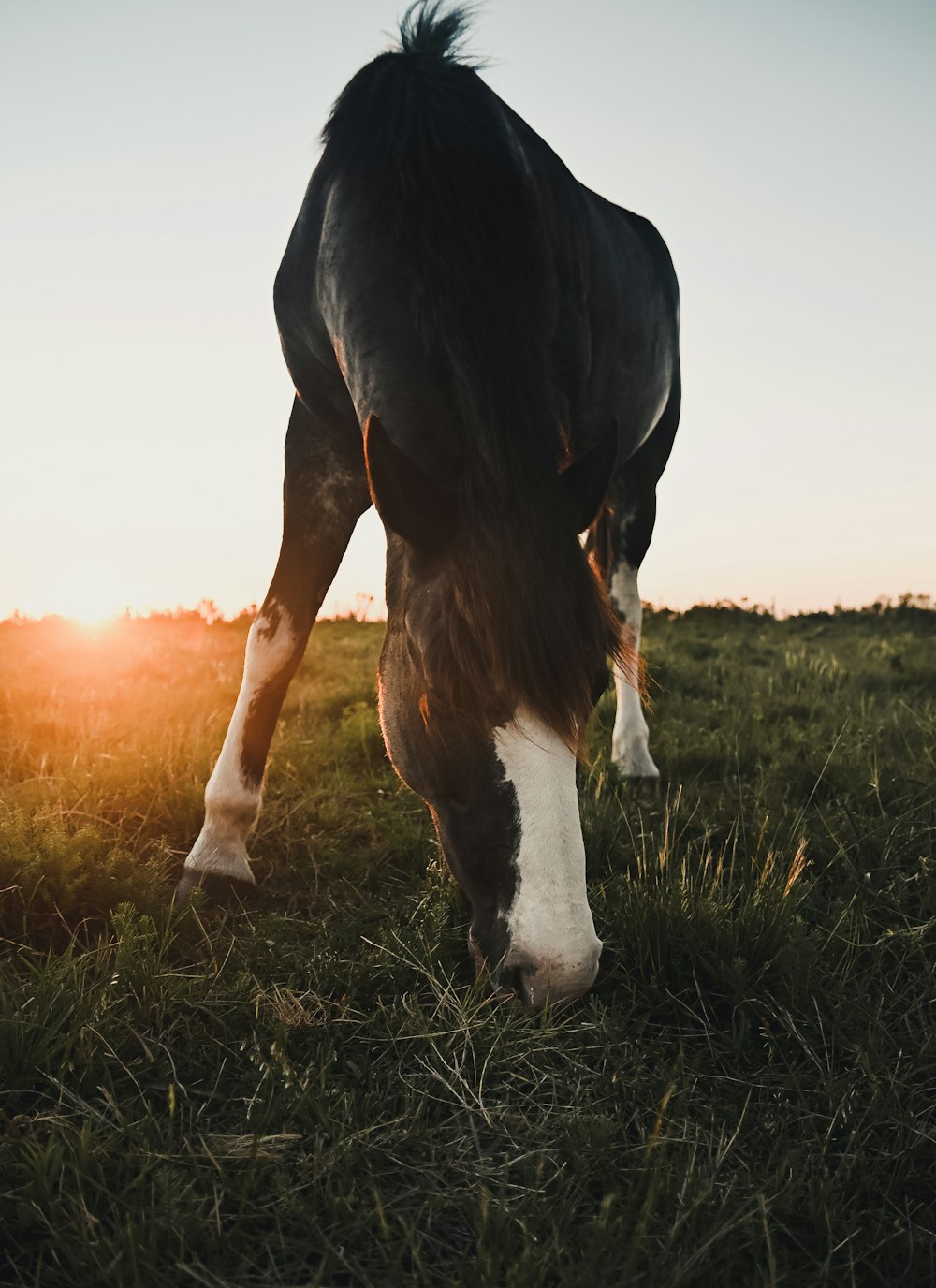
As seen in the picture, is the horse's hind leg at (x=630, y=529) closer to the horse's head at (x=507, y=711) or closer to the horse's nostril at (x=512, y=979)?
the horse's head at (x=507, y=711)

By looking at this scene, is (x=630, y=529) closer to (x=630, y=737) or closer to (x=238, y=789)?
(x=630, y=737)

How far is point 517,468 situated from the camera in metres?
1.96

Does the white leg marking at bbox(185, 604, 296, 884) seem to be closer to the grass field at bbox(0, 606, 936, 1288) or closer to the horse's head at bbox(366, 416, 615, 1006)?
the grass field at bbox(0, 606, 936, 1288)

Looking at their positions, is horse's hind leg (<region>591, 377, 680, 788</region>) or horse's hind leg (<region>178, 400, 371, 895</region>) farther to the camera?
horse's hind leg (<region>591, 377, 680, 788</region>)

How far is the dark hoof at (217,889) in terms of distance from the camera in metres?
2.68

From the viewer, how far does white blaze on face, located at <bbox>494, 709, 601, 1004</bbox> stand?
1.71 meters

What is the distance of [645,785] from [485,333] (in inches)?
96.5

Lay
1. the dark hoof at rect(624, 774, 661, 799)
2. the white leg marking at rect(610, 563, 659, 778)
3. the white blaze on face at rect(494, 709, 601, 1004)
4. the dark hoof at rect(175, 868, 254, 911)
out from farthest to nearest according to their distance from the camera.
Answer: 1. the white leg marking at rect(610, 563, 659, 778)
2. the dark hoof at rect(624, 774, 661, 799)
3. the dark hoof at rect(175, 868, 254, 911)
4. the white blaze on face at rect(494, 709, 601, 1004)

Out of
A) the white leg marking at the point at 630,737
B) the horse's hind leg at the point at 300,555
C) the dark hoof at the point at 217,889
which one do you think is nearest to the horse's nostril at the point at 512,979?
the dark hoof at the point at 217,889

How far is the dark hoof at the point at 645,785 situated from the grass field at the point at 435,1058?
13.2 inches

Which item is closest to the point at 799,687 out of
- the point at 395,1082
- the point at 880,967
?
the point at 880,967

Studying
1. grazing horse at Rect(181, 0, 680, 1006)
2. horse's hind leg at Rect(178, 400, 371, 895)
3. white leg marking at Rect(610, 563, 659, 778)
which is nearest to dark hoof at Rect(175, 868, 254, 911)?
grazing horse at Rect(181, 0, 680, 1006)

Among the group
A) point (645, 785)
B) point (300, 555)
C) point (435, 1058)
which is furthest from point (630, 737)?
point (435, 1058)

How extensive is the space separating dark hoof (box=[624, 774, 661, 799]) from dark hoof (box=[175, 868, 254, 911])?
5.99 feet
